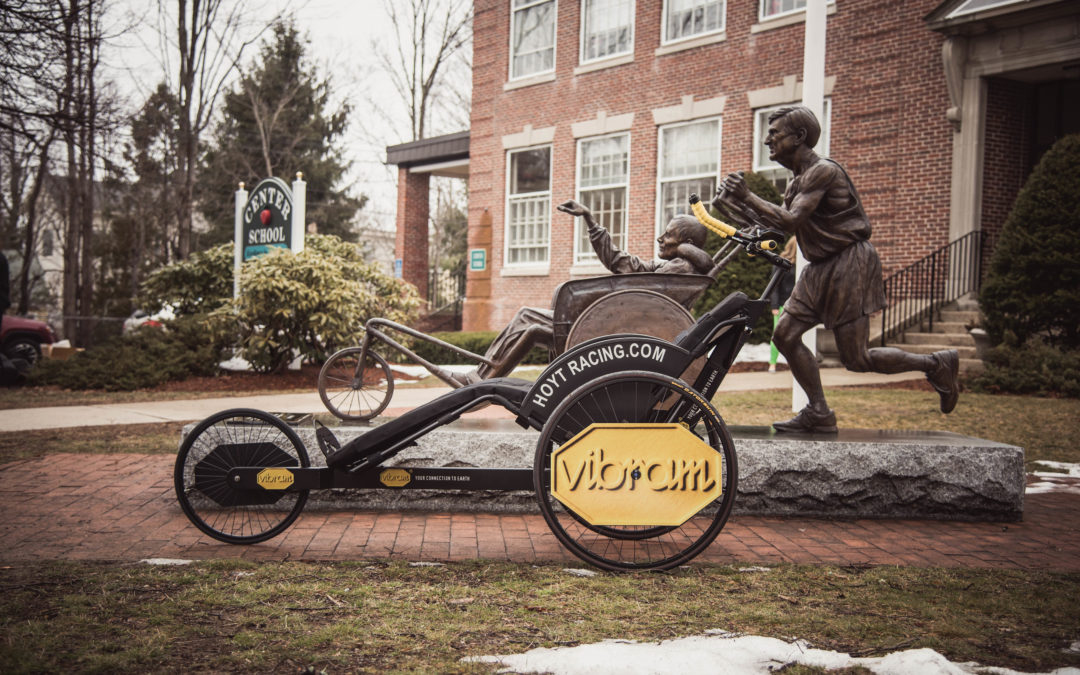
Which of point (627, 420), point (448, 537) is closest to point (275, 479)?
point (448, 537)

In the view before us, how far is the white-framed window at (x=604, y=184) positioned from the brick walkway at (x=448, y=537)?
14.8 meters

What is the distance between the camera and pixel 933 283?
1426 centimetres

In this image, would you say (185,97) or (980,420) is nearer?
(980,420)

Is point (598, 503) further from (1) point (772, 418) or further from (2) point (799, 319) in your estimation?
(1) point (772, 418)

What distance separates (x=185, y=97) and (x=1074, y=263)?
18765 mm

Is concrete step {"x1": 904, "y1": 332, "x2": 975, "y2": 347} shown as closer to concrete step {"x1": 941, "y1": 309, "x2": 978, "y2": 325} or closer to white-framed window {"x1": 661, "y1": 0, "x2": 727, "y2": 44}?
concrete step {"x1": 941, "y1": 309, "x2": 978, "y2": 325}

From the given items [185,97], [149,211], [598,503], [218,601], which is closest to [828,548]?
[598,503]

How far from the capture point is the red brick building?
46.4 ft

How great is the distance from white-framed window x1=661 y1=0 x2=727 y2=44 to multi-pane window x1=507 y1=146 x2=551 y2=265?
4.21 metres

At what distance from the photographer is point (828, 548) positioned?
15.0ft

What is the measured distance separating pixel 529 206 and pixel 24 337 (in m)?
11.5

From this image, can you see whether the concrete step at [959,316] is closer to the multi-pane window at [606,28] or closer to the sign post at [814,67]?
the sign post at [814,67]

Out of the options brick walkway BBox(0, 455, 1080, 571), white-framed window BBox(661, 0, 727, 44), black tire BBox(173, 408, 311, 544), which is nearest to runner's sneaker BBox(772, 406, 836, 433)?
brick walkway BBox(0, 455, 1080, 571)

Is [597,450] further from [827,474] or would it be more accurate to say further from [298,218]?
[298,218]
